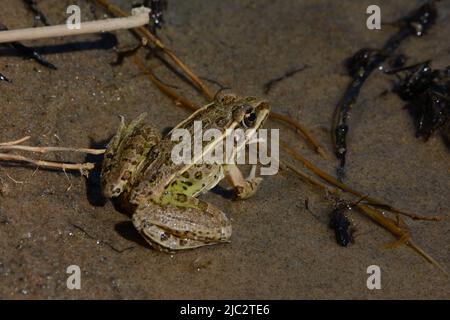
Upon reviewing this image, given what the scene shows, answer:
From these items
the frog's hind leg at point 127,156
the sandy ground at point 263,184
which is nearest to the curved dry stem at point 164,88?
the sandy ground at point 263,184

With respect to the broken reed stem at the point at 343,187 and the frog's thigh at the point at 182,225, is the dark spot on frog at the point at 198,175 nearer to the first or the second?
the frog's thigh at the point at 182,225

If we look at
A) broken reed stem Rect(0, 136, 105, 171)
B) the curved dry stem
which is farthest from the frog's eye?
broken reed stem Rect(0, 136, 105, 171)

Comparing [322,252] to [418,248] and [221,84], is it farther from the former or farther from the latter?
[221,84]

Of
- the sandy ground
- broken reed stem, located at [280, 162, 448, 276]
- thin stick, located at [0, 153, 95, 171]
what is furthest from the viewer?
broken reed stem, located at [280, 162, 448, 276]

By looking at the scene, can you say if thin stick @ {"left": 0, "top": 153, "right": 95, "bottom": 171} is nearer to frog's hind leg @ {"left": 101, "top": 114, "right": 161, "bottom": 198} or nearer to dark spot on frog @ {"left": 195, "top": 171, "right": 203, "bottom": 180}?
frog's hind leg @ {"left": 101, "top": 114, "right": 161, "bottom": 198}

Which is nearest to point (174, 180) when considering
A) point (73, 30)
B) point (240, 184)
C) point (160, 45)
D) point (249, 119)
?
point (240, 184)

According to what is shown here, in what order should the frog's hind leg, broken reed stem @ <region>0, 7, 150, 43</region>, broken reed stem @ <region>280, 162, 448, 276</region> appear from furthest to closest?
1. broken reed stem @ <region>0, 7, 150, 43</region>
2. broken reed stem @ <region>280, 162, 448, 276</region>
3. the frog's hind leg
